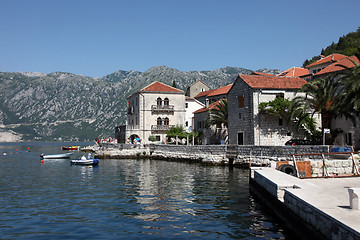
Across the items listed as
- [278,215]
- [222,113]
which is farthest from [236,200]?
[222,113]

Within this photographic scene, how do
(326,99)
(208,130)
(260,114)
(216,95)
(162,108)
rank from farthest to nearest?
(216,95) < (162,108) < (208,130) < (260,114) < (326,99)

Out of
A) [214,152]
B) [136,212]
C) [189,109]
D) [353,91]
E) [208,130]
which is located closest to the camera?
[136,212]

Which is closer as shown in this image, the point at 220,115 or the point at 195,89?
the point at 220,115

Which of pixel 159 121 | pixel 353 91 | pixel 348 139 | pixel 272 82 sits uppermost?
pixel 272 82

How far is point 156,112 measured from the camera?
60.7 meters

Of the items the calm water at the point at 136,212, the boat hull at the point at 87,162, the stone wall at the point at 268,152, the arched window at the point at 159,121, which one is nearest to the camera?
the calm water at the point at 136,212

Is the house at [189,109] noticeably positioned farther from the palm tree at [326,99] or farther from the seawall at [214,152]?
the palm tree at [326,99]

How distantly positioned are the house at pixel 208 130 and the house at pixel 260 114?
8.07m

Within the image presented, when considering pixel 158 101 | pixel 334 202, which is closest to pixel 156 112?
pixel 158 101

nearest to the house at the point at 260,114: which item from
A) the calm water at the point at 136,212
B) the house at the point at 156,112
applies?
the calm water at the point at 136,212

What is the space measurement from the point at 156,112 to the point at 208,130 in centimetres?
1273

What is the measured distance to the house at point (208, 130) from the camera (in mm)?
49581

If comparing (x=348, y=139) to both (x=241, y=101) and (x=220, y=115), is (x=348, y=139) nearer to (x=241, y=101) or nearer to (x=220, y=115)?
(x=241, y=101)

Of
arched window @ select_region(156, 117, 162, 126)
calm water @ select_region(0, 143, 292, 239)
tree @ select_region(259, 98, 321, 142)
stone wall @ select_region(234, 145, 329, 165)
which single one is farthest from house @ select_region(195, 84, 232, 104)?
calm water @ select_region(0, 143, 292, 239)
